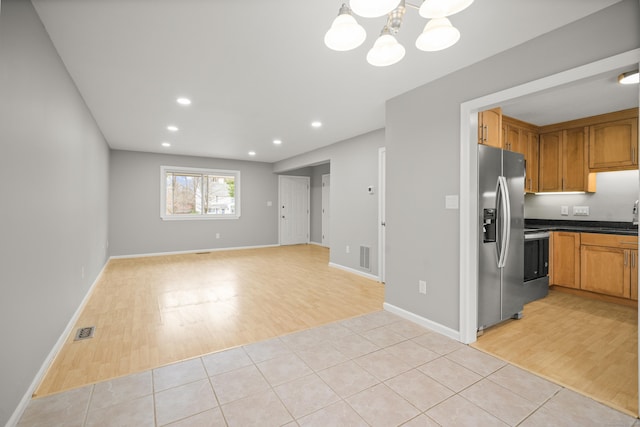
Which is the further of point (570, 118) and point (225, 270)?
point (225, 270)

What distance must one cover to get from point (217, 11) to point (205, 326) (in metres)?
2.71

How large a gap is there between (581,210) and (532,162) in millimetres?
985

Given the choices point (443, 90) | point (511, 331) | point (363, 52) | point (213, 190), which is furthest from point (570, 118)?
point (213, 190)

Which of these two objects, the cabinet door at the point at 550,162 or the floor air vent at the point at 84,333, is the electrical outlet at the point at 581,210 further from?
the floor air vent at the point at 84,333

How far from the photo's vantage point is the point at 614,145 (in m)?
3.73

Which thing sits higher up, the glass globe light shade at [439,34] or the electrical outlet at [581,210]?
the glass globe light shade at [439,34]

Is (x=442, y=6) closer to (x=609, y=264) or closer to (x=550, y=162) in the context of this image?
(x=609, y=264)

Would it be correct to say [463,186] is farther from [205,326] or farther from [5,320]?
[5,320]

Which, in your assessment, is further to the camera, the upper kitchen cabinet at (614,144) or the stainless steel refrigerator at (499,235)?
the upper kitchen cabinet at (614,144)

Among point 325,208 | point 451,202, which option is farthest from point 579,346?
point 325,208

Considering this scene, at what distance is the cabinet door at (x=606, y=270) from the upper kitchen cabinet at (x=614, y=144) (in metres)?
1.11

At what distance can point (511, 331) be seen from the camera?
282 cm

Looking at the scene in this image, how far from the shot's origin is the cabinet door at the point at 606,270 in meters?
3.45

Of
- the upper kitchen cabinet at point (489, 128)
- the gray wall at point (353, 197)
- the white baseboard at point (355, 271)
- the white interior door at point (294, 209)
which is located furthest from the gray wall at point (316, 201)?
the upper kitchen cabinet at point (489, 128)
